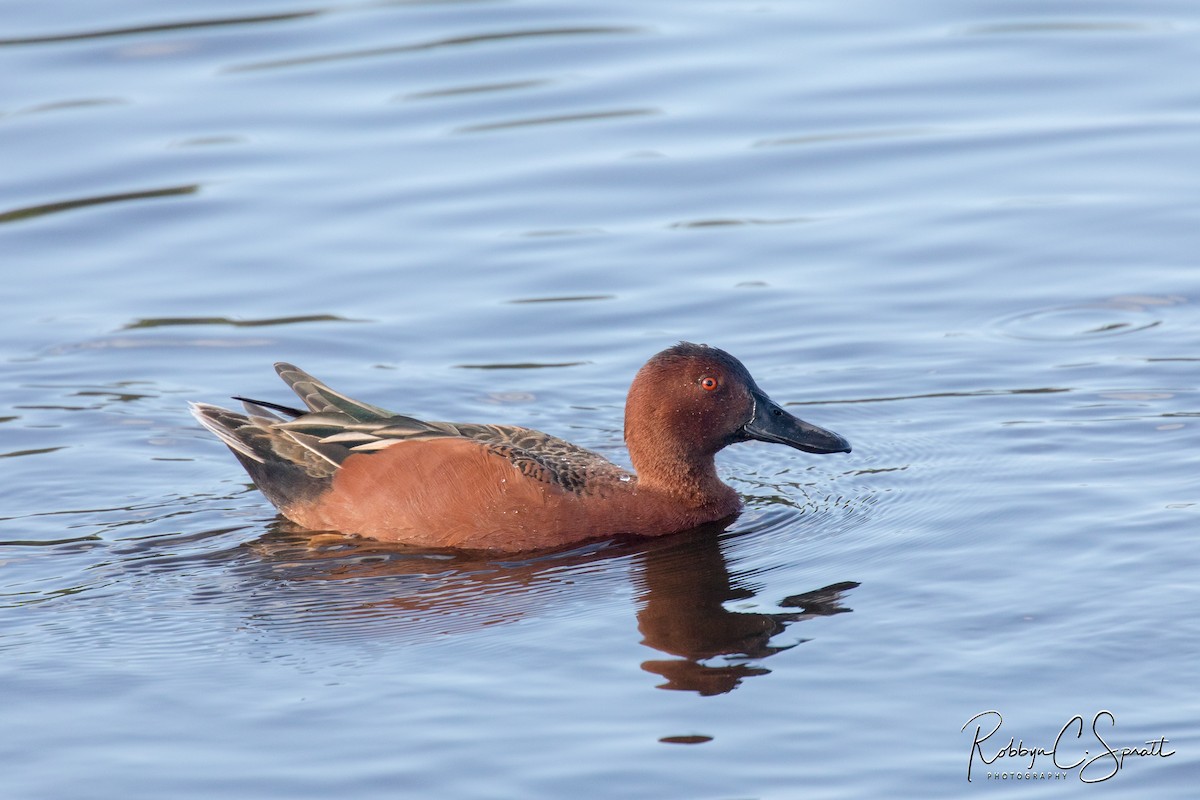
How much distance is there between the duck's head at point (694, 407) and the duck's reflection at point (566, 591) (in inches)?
20.0

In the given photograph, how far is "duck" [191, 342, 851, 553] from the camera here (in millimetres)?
9156

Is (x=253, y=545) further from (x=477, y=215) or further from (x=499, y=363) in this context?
(x=477, y=215)

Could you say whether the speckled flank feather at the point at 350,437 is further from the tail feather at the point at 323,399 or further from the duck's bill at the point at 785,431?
the duck's bill at the point at 785,431

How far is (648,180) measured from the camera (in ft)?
48.3

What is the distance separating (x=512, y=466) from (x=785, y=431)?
148 cm

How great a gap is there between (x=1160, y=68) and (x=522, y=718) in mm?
11888

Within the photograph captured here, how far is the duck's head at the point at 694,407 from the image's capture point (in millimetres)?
9516

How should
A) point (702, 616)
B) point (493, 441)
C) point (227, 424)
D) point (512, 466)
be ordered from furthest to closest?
point (227, 424)
point (493, 441)
point (512, 466)
point (702, 616)

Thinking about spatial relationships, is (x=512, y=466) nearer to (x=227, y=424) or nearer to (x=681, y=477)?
(x=681, y=477)

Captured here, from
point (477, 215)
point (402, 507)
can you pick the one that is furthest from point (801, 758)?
point (477, 215)
